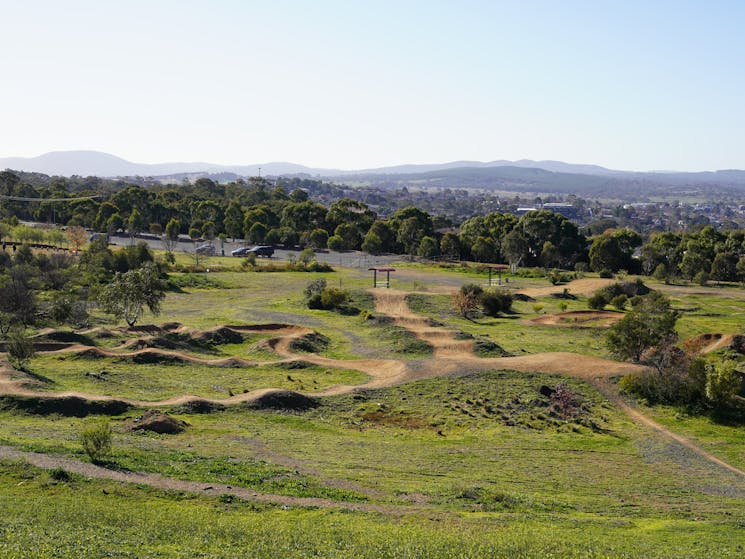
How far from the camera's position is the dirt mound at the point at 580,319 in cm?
6588

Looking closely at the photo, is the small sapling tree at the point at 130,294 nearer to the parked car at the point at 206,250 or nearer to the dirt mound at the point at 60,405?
the dirt mound at the point at 60,405

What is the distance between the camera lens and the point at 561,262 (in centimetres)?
11288

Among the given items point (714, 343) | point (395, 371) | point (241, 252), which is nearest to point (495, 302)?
point (714, 343)

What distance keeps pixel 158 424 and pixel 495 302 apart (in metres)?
44.6

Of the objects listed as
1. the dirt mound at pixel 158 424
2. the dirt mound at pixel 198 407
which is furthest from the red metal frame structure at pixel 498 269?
the dirt mound at pixel 158 424

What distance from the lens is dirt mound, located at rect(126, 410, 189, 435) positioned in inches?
1318

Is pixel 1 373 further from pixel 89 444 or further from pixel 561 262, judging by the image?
pixel 561 262

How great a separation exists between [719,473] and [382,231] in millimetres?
94183

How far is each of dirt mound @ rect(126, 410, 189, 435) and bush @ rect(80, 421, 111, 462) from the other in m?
5.66

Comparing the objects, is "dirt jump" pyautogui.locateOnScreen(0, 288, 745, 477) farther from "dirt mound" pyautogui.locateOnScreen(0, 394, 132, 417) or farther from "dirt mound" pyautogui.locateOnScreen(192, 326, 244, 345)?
"dirt mound" pyautogui.locateOnScreen(0, 394, 132, 417)

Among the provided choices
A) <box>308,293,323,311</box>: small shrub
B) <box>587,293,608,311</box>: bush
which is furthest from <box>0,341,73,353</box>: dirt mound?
<box>587,293,608,311</box>: bush

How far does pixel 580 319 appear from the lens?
67750mm

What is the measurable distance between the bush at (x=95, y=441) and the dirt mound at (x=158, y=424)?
5662 millimetres

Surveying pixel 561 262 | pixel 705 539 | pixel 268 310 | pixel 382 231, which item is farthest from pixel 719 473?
pixel 382 231
